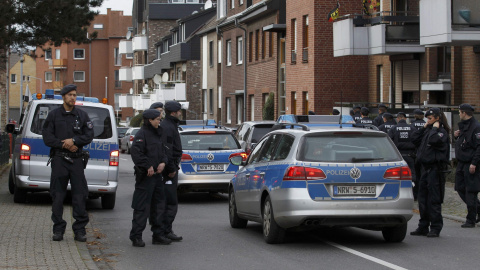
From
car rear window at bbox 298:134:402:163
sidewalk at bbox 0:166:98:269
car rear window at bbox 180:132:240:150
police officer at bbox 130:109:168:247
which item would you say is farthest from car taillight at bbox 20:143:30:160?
car rear window at bbox 298:134:402:163

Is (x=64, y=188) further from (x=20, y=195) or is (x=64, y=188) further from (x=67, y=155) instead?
(x=20, y=195)

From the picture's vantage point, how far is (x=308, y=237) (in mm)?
12000

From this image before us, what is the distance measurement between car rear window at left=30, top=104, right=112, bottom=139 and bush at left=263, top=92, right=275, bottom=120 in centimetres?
2528

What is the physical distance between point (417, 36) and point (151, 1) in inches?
2476

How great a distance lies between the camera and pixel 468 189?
12.9 m

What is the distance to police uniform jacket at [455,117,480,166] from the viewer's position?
506 inches

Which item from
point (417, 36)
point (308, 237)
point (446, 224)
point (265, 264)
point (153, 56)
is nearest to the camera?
point (265, 264)

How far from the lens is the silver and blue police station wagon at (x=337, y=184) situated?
10.5 metres

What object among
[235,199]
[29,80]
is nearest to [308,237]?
[235,199]

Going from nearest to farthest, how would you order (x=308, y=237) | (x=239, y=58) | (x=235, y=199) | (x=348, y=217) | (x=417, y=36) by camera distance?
1. (x=348, y=217)
2. (x=308, y=237)
3. (x=235, y=199)
4. (x=417, y=36)
5. (x=239, y=58)

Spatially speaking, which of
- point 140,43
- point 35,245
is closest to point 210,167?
point 35,245

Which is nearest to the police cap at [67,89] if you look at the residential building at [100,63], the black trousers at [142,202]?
the black trousers at [142,202]

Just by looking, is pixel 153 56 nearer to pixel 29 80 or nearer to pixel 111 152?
pixel 29 80

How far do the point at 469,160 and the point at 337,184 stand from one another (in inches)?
132
